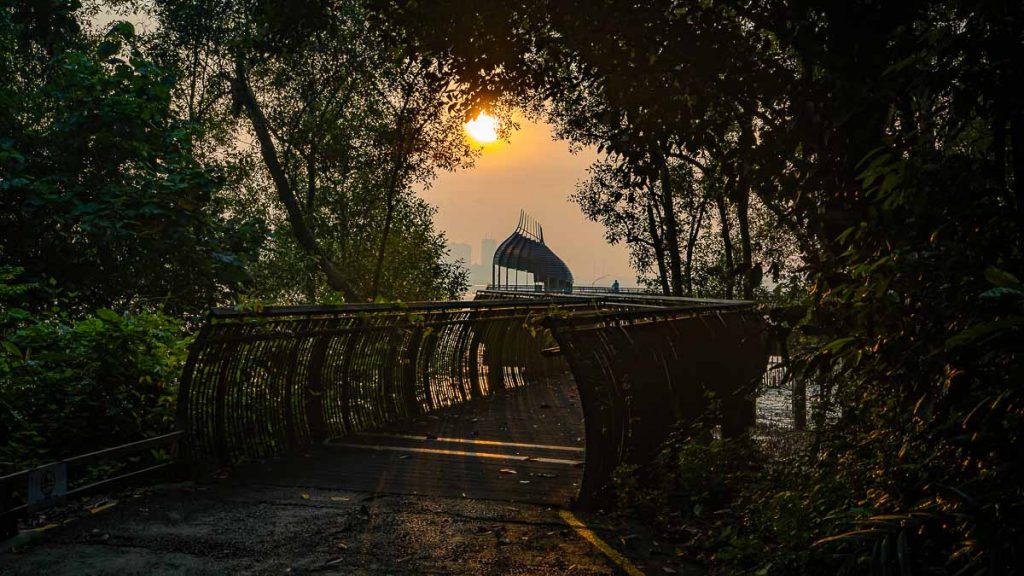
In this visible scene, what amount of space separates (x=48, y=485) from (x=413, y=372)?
5.77 meters

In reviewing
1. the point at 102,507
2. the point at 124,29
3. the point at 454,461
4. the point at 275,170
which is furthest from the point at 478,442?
the point at 275,170

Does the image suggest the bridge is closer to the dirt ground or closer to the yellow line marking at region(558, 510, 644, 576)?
the dirt ground

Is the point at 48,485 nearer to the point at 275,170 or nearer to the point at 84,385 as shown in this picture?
the point at 84,385

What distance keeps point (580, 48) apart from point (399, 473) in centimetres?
421

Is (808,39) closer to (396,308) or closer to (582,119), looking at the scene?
(582,119)

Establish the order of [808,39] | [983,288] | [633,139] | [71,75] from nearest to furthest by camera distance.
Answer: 1. [983,288]
2. [808,39]
3. [633,139]
4. [71,75]

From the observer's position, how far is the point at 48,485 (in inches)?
244

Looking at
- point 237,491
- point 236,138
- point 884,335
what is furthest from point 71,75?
point 236,138

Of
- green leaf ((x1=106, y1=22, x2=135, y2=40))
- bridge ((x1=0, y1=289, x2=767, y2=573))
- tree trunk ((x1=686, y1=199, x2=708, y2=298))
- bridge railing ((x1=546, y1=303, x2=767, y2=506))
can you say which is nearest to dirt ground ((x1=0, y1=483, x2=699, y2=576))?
bridge ((x1=0, y1=289, x2=767, y2=573))

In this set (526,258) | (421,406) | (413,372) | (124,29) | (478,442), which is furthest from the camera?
(526,258)

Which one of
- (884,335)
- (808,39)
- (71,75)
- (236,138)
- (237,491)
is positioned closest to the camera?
(884,335)

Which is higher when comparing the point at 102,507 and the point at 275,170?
the point at 275,170

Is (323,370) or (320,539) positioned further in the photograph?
(323,370)

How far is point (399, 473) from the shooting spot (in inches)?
317
